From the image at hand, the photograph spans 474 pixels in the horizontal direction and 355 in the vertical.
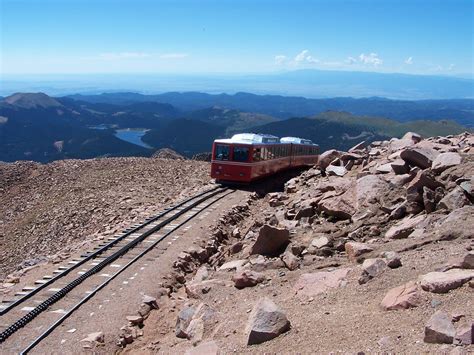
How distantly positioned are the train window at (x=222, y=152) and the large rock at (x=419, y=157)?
14.5 meters

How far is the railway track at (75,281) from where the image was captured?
10.9 meters

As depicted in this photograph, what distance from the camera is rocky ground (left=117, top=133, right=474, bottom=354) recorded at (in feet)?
24.8

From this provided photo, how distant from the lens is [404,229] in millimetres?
12250

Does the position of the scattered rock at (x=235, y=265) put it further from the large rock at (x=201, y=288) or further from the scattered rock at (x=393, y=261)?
the scattered rock at (x=393, y=261)

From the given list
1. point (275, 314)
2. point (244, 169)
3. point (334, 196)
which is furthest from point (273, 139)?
point (275, 314)

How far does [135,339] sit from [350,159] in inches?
663

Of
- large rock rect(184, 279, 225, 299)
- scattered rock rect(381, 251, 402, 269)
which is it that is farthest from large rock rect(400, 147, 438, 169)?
large rock rect(184, 279, 225, 299)

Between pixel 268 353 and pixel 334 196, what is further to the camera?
pixel 334 196

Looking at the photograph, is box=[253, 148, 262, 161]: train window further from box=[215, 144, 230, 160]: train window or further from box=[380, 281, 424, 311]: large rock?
box=[380, 281, 424, 311]: large rock

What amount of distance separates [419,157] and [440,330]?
38.5ft

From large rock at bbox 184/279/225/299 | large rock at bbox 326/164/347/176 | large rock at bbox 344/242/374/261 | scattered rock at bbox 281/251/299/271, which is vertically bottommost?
large rock at bbox 184/279/225/299

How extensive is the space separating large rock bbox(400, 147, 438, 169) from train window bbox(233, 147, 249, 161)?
13.6 metres

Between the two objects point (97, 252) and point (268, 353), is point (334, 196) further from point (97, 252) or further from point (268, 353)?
point (268, 353)

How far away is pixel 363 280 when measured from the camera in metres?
9.38
